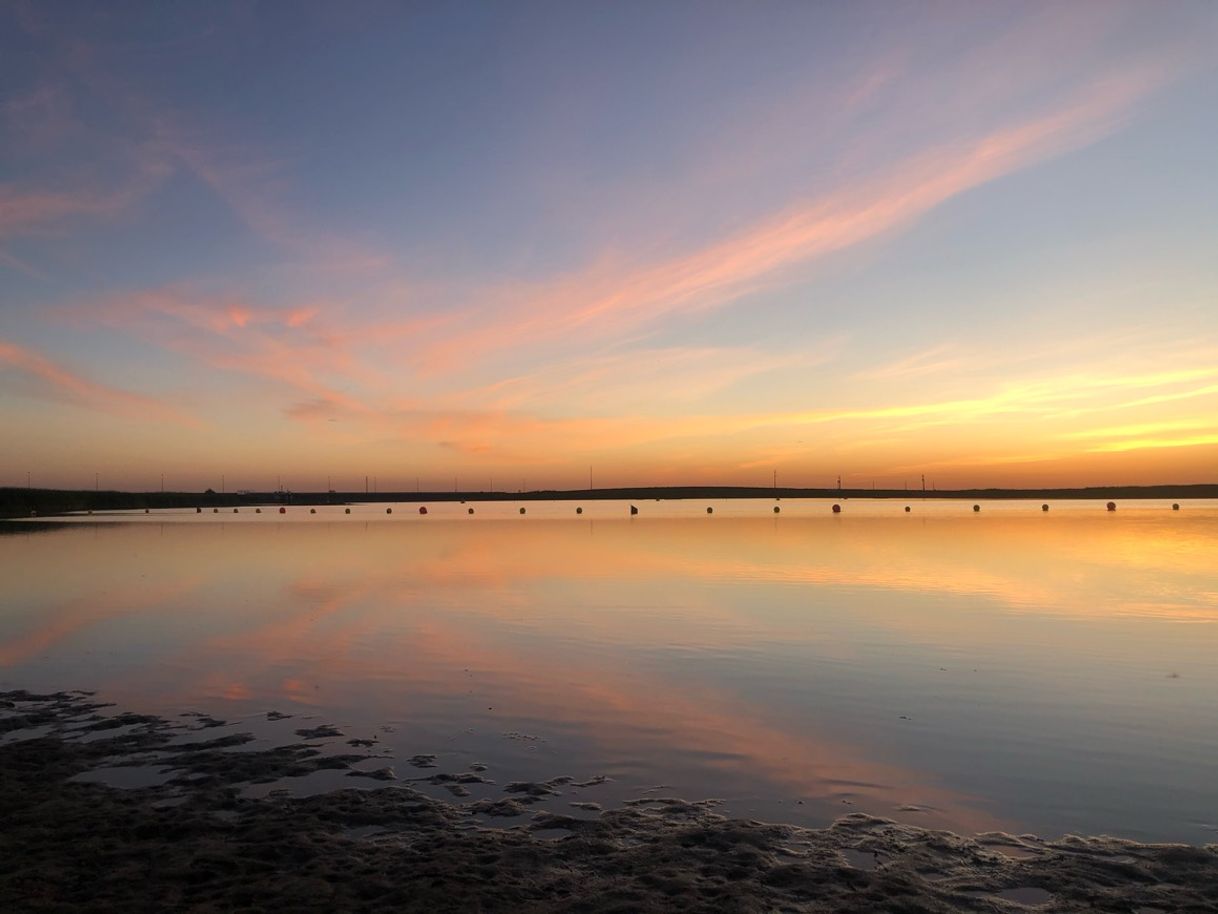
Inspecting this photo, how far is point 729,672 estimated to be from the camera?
62.4ft

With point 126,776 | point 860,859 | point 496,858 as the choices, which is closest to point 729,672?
point 860,859

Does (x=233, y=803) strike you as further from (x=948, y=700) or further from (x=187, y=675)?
(x=948, y=700)

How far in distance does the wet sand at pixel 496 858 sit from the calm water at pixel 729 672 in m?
0.84

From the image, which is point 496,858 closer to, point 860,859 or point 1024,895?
point 860,859

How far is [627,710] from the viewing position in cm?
1577

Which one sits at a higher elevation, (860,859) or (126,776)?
(126,776)

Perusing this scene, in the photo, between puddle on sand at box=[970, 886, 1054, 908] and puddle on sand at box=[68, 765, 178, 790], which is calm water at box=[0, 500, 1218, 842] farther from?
puddle on sand at box=[68, 765, 178, 790]

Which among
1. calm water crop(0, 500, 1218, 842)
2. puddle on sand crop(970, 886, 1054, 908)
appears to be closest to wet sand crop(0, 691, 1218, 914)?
puddle on sand crop(970, 886, 1054, 908)

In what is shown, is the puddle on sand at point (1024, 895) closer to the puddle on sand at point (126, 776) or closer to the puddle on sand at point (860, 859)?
the puddle on sand at point (860, 859)

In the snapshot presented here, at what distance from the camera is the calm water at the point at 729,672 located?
38.9 ft

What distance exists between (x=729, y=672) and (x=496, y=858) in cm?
1086

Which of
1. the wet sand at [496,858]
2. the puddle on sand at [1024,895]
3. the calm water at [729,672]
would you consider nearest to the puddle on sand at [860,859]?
the wet sand at [496,858]

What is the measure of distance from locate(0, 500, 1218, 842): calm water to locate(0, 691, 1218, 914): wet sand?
0.84 m

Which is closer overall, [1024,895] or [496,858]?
[1024,895]
